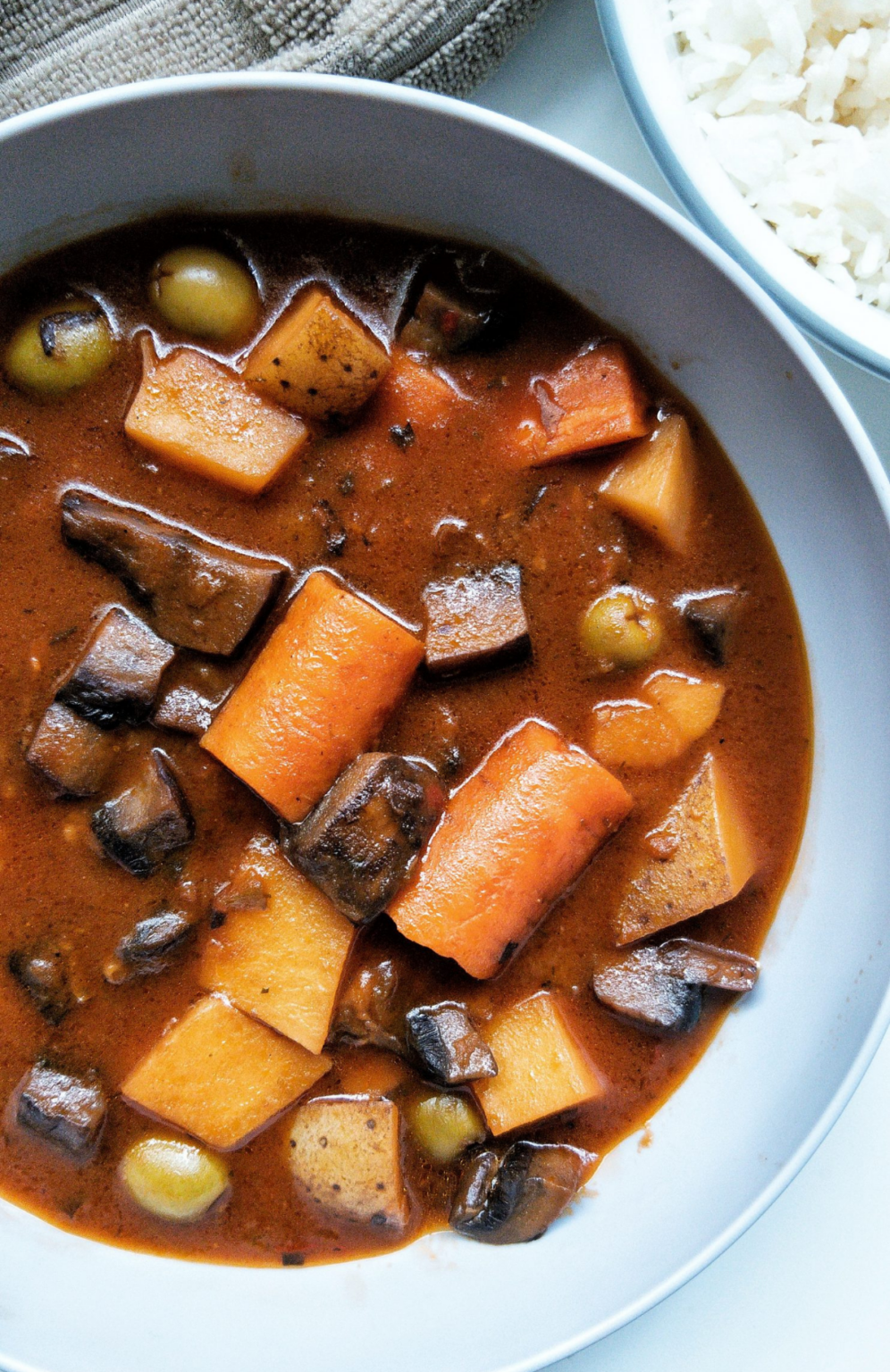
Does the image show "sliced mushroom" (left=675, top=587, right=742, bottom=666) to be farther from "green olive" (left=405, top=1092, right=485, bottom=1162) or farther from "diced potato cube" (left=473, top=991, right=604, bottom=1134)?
"green olive" (left=405, top=1092, right=485, bottom=1162)

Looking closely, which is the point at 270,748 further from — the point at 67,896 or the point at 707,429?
the point at 707,429

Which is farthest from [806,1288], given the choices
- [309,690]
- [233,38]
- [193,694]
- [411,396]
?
[233,38]

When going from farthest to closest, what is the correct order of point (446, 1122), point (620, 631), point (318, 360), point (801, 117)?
point (801, 117) < point (446, 1122) < point (620, 631) < point (318, 360)

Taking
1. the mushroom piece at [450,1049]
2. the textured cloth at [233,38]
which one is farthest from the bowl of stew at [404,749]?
the textured cloth at [233,38]

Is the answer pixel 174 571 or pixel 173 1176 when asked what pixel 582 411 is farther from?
pixel 173 1176

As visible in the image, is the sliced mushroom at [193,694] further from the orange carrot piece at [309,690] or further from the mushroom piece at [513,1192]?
the mushroom piece at [513,1192]

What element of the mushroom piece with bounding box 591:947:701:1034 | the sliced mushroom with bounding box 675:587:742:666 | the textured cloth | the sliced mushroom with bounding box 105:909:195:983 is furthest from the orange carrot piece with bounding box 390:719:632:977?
the textured cloth
